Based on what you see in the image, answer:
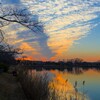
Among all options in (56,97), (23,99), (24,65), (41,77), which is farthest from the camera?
(24,65)

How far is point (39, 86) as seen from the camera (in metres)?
16.1

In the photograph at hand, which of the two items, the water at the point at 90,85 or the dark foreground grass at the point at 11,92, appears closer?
the dark foreground grass at the point at 11,92

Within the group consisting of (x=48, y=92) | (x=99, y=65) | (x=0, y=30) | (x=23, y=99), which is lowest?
(x=99, y=65)

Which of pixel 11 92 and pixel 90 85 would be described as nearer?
pixel 11 92

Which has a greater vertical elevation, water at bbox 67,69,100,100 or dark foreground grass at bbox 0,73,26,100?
dark foreground grass at bbox 0,73,26,100

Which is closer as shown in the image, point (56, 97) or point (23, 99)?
point (56, 97)

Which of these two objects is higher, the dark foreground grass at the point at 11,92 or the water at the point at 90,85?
the dark foreground grass at the point at 11,92

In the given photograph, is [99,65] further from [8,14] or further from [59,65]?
[8,14]

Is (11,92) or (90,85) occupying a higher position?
(11,92)

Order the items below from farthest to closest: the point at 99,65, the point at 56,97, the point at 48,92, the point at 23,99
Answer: the point at 99,65 → the point at 23,99 → the point at 48,92 → the point at 56,97

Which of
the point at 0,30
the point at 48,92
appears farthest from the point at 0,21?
the point at 48,92

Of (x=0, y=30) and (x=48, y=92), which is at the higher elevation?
(x=0, y=30)

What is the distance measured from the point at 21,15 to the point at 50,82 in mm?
3904

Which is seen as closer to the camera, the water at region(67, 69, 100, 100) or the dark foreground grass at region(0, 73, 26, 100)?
the dark foreground grass at region(0, 73, 26, 100)
